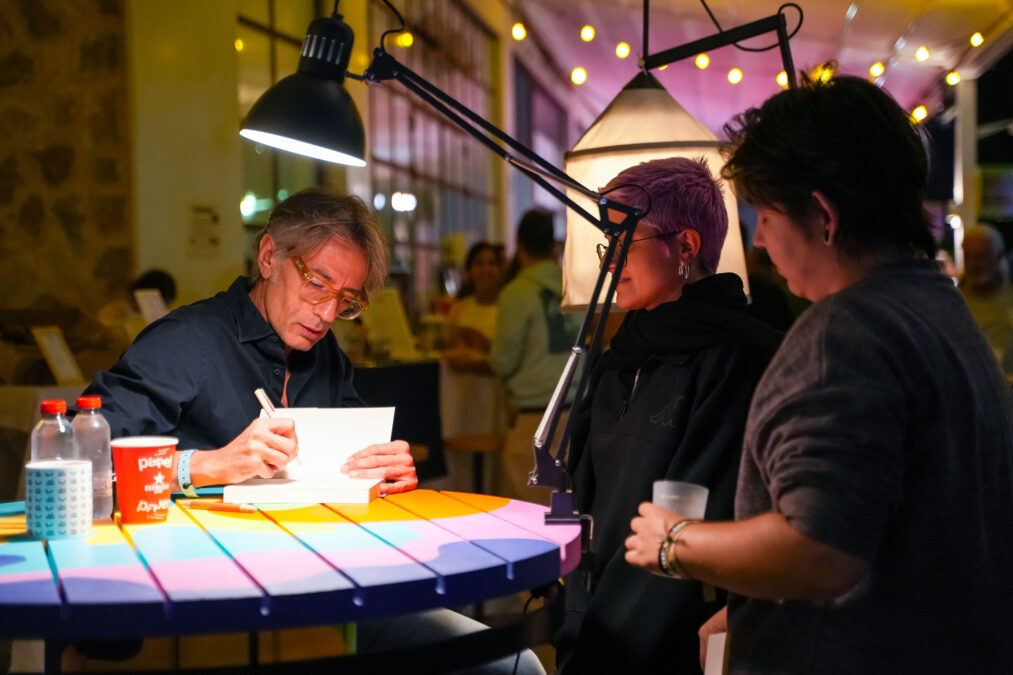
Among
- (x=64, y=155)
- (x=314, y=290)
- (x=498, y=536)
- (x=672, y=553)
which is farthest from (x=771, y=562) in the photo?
(x=64, y=155)

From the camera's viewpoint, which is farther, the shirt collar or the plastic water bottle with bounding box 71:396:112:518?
the shirt collar

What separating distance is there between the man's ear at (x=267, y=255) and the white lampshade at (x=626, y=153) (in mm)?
783

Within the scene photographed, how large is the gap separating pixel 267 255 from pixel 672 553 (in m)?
1.43

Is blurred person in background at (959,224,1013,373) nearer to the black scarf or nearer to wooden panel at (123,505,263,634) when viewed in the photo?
the black scarf

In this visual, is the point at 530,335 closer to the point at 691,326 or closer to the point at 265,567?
the point at 691,326

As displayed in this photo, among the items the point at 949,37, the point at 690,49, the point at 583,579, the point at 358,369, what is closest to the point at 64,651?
the point at 583,579

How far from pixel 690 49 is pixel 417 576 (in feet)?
6.12

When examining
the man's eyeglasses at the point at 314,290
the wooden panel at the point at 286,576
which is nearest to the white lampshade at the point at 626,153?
the man's eyeglasses at the point at 314,290

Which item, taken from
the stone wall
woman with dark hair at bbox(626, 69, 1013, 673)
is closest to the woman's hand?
woman with dark hair at bbox(626, 69, 1013, 673)

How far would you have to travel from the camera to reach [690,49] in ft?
8.92

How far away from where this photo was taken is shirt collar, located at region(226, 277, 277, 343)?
7.79ft

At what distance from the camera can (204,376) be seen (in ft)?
7.45

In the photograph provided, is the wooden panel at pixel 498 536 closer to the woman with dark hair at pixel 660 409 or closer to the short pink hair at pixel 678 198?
the woman with dark hair at pixel 660 409

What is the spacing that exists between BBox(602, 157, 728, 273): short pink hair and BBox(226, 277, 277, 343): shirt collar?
883 mm
